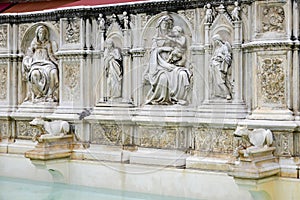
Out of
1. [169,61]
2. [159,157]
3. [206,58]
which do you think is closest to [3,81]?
[169,61]

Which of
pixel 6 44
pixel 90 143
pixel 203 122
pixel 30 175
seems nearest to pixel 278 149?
pixel 203 122

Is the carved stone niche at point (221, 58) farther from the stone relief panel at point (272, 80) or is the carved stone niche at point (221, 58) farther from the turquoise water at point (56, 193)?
the turquoise water at point (56, 193)

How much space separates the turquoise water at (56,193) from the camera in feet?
29.6

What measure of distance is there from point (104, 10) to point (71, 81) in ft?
4.41

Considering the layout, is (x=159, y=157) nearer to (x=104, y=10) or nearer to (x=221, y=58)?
(x=221, y=58)

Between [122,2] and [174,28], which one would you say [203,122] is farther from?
[122,2]

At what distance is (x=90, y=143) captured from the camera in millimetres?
10039

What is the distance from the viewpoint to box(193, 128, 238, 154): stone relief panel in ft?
28.0

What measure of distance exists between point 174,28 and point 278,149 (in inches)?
98.8

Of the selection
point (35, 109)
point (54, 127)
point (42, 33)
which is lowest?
point (54, 127)

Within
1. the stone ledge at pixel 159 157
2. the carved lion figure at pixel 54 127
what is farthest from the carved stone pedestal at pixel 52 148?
the stone ledge at pixel 159 157

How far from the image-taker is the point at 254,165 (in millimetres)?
7363

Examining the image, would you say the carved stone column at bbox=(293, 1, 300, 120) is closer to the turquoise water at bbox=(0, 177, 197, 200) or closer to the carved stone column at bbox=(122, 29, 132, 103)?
the turquoise water at bbox=(0, 177, 197, 200)

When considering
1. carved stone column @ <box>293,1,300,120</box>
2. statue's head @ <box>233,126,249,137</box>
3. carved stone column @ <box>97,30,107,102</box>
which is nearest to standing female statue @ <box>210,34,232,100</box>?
statue's head @ <box>233,126,249,137</box>
